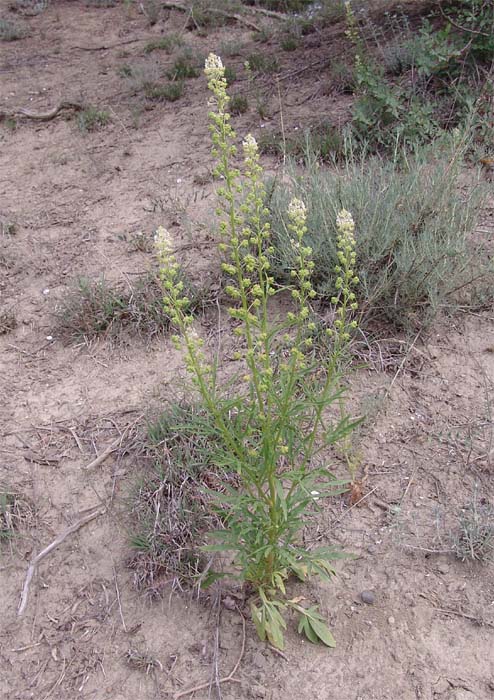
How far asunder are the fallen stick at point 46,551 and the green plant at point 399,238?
5.30 ft

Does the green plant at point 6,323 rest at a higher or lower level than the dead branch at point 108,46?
lower

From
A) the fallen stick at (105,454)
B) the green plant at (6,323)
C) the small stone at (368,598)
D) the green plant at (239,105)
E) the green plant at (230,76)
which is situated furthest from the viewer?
the green plant at (230,76)

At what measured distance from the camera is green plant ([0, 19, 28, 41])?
27.1 ft

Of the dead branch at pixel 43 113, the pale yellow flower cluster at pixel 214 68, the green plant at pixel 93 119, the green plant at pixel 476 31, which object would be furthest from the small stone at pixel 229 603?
the dead branch at pixel 43 113

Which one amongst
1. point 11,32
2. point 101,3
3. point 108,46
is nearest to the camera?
point 108,46

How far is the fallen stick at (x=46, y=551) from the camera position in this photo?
9.03 feet

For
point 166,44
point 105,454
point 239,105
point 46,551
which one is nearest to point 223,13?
point 166,44

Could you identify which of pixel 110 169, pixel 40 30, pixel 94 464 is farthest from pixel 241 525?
pixel 40 30

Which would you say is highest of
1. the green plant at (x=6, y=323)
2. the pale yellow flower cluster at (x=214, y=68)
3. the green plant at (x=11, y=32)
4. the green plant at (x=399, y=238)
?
the pale yellow flower cluster at (x=214, y=68)

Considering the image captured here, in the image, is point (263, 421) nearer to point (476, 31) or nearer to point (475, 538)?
point (475, 538)

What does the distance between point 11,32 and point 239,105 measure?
165 inches

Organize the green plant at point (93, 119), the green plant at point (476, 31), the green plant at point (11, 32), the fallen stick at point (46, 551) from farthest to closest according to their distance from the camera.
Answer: the green plant at point (11, 32), the green plant at point (93, 119), the green plant at point (476, 31), the fallen stick at point (46, 551)

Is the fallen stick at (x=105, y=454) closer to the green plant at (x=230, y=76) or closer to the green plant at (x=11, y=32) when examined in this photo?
the green plant at (x=230, y=76)

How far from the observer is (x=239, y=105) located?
584 centimetres
